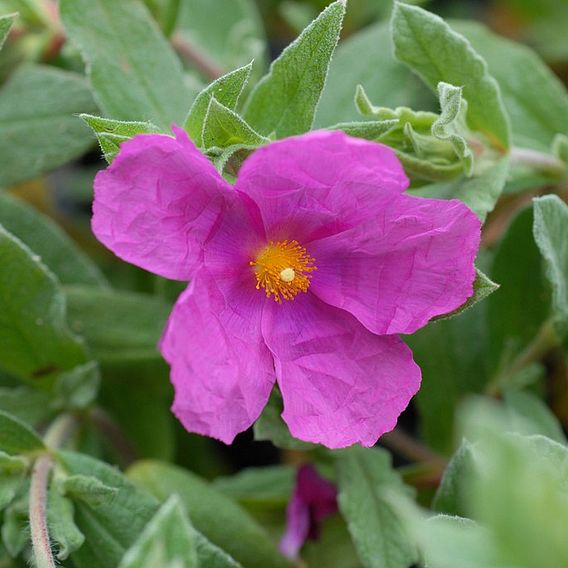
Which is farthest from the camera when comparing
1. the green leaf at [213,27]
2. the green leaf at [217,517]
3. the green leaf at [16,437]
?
the green leaf at [213,27]

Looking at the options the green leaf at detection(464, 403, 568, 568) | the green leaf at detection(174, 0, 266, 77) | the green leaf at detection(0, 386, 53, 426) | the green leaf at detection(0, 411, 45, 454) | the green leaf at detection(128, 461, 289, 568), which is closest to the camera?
the green leaf at detection(464, 403, 568, 568)

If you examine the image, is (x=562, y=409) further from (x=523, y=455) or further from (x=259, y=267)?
(x=523, y=455)

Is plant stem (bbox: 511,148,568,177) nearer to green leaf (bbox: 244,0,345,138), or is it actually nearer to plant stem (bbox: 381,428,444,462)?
green leaf (bbox: 244,0,345,138)

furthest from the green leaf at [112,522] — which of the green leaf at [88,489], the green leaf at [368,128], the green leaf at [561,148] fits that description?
the green leaf at [561,148]

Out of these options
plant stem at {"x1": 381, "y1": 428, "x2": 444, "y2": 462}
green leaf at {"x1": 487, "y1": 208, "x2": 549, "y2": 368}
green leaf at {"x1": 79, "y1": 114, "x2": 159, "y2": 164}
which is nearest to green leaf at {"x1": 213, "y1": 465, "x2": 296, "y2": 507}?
plant stem at {"x1": 381, "y1": 428, "x2": 444, "y2": 462}

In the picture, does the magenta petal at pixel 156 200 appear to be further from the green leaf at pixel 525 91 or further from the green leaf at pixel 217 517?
the green leaf at pixel 525 91

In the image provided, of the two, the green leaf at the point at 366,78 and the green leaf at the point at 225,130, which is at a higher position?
the green leaf at the point at 225,130
